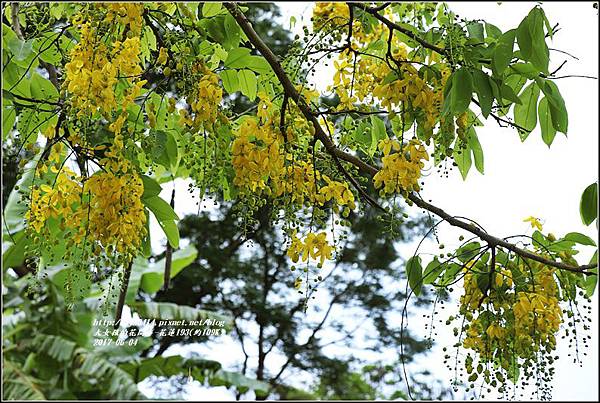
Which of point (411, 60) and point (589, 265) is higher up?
point (411, 60)

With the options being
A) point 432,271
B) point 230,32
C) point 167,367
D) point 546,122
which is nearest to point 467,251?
point 432,271

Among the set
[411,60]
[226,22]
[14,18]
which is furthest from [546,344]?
[14,18]

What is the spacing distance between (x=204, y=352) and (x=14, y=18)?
3.77 m

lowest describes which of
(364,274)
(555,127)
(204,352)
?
(555,127)

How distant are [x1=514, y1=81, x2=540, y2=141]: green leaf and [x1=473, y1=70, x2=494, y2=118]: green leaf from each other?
170 millimetres

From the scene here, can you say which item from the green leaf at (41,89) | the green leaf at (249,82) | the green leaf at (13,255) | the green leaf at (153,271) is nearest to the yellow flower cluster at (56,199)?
the green leaf at (41,89)

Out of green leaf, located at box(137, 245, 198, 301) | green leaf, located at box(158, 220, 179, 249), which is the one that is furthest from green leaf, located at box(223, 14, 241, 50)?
green leaf, located at box(137, 245, 198, 301)

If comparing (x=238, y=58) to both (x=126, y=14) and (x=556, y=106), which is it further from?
(x=556, y=106)

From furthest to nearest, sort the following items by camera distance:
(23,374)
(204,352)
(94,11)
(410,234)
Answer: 1. (410,234)
2. (204,352)
3. (23,374)
4. (94,11)

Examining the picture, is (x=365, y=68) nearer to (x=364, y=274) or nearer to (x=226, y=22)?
(x=226, y=22)

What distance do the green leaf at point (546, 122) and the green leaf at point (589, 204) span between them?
15 cm

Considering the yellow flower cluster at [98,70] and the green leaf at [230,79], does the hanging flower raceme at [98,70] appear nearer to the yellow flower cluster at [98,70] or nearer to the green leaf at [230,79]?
the yellow flower cluster at [98,70]

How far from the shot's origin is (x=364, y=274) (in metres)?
4.71

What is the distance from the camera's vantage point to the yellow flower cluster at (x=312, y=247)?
31.9 inches
